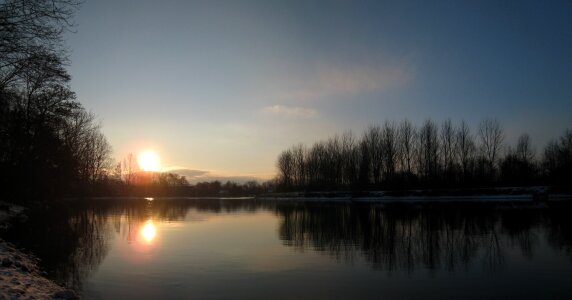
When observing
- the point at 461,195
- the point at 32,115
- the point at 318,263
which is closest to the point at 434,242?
the point at 318,263

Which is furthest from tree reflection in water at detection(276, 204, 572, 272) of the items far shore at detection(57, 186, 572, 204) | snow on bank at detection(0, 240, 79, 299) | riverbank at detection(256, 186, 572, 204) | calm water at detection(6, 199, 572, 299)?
far shore at detection(57, 186, 572, 204)

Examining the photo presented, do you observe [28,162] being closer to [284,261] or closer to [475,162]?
[284,261]

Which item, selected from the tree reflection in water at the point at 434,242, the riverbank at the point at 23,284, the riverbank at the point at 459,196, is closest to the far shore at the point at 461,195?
the riverbank at the point at 459,196

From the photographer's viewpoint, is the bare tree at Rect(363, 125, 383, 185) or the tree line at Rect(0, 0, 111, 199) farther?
the bare tree at Rect(363, 125, 383, 185)

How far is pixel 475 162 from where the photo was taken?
305ft

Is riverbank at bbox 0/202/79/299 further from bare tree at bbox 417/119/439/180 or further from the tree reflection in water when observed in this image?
bare tree at bbox 417/119/439/180

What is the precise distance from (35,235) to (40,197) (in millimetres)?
34989

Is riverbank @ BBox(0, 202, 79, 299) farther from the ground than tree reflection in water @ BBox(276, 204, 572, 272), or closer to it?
farther from the ground

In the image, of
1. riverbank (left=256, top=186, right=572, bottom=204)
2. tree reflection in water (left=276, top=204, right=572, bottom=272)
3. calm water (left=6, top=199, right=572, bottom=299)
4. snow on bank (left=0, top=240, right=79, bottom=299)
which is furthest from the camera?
riverbank (left=256, top=186, right=572, bottom=204)

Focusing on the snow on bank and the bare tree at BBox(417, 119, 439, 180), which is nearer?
the snow on bank

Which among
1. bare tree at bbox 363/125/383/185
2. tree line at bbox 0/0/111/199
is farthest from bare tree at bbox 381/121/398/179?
tree line at bbox 0/0/111/199

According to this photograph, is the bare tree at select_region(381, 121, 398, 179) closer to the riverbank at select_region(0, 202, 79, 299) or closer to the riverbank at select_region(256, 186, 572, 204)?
the riverbank at select_region(256, 186, 572, 204)

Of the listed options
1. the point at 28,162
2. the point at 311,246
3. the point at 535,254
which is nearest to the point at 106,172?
the point at 28,162

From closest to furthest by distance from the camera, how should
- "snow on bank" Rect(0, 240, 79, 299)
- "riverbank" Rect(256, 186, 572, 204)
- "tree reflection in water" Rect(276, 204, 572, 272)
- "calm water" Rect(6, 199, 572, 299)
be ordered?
1. "snow on bank" Rect(0, 240, 79, 299)
2. "calm water" Rect(6, 199, 572, 299)
3. "tree reflection in water" Rect(276, 204, 572, 272)
4. "riverbank" Rect(256, 186, 572, 204)
